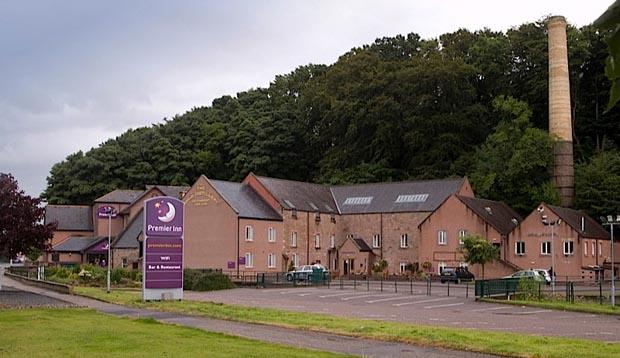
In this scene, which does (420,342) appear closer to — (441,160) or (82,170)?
(441,160)

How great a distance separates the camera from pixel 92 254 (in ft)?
287

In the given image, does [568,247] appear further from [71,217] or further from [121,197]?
[71,217]

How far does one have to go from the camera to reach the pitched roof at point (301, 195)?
70.8 m

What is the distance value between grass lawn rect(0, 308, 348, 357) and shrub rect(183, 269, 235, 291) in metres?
24.7

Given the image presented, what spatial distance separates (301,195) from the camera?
74375 millimetres

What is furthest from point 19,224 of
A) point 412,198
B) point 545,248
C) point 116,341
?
point 545,248

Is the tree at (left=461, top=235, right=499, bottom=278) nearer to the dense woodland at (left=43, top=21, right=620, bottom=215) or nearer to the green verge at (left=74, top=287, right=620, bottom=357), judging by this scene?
the dense woodland at (left=43, top=21, right=620, bottom=215)

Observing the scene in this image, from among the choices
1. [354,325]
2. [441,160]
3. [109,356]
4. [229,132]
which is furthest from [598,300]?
[229,132]

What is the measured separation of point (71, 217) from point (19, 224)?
52.6m

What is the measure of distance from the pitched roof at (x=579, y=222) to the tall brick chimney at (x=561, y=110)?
13.5 feet

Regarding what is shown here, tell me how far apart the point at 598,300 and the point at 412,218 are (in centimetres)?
3289

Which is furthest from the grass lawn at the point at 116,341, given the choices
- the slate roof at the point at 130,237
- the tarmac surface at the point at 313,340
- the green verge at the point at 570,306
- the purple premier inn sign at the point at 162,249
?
the slate roof at the point at 130,237

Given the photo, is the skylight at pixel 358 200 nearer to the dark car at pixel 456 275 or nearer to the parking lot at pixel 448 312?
the dark car at pixel 456 275

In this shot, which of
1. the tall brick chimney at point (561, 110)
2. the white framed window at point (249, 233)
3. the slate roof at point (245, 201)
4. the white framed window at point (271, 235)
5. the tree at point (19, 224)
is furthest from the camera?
the tall brick chimney at point (561, 110)
